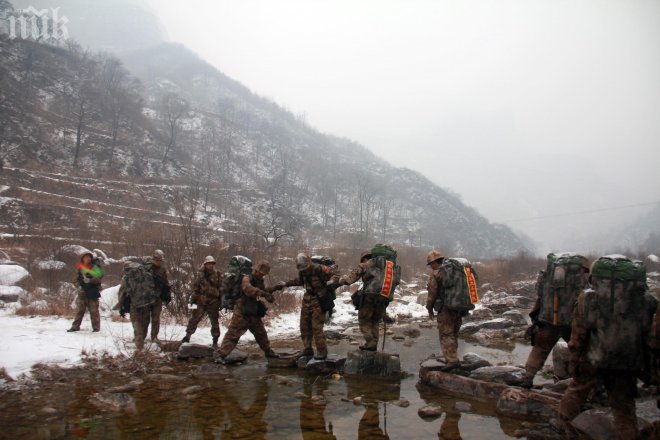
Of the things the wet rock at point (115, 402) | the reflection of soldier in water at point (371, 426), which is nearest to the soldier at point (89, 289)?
the wet rock at point (115, 402)

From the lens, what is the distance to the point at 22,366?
19.9 ft

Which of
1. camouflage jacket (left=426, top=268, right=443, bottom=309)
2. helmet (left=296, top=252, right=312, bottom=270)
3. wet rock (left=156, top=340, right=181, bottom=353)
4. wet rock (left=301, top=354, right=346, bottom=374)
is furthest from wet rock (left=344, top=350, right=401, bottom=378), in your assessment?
wet rock (left=156, top=340, right=181, bottom=353)

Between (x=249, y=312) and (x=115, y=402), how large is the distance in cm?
261

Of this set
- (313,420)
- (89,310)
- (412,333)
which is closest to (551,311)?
(313,420)

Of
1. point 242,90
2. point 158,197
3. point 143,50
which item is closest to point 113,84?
point 158,197

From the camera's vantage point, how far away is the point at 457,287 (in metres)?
6.54

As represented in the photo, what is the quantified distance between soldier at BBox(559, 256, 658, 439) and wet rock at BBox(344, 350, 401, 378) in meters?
3.28

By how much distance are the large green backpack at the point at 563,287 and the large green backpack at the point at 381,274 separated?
7.63ft

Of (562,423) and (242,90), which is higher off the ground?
(242,90)

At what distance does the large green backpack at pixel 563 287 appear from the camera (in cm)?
544

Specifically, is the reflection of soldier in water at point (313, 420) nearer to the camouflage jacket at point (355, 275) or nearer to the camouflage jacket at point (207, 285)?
the camouflage jacket at point (355, 275)

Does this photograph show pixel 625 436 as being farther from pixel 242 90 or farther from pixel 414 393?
pixel 242 90

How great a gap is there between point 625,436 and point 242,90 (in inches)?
4754

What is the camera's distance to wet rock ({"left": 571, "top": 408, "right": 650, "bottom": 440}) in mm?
4004
